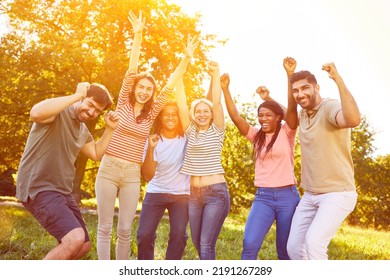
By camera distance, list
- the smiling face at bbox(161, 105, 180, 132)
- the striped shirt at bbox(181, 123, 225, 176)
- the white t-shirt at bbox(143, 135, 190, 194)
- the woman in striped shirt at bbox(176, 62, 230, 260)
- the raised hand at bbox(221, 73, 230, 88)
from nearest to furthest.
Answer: the woman in striped shirt at bbox(176, 62, 230, 260) < the striped shirt at bbox(181, 123, 225, 176) < the white t-shirt at bbox(143, 135, 190, 194) < the smiling face at bbox(161, 105, 180, 132) < the raised hand at bbox(221, 73, 230, 88)

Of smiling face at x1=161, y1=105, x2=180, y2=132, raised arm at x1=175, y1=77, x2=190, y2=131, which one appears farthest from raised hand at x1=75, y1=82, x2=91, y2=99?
raised arm at x1=175, y1=77, x2=190, y2=131

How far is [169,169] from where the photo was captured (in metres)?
5.19

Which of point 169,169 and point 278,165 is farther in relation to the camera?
point 169,169

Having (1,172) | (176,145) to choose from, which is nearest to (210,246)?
(176,145)

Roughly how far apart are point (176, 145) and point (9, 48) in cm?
890

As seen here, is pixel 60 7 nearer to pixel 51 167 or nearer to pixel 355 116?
pixel 51 167

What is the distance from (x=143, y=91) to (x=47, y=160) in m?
1.38

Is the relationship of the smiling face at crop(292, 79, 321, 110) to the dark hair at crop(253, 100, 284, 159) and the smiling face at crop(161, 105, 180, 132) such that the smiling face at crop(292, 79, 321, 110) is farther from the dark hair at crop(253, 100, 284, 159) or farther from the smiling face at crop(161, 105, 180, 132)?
the smiling face at crop(161, 105, 180, 132)

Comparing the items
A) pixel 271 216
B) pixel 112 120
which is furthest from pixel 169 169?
pixel 271 216

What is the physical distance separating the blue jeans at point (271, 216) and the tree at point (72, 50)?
323 inches

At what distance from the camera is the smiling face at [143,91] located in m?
5.20

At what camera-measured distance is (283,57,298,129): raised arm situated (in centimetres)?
503

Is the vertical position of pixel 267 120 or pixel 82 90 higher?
pixel 82 90

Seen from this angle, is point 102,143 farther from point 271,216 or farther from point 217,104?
point 271,216
